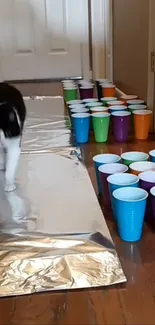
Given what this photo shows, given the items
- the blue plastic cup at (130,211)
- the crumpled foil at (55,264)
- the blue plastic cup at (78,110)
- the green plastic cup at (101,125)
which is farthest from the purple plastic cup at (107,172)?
the blue plastic cup at (78,110)

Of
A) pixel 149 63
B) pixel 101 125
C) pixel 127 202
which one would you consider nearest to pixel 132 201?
pixel 127 202

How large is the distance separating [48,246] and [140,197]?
0.89 ft

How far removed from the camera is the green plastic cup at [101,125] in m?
1.96

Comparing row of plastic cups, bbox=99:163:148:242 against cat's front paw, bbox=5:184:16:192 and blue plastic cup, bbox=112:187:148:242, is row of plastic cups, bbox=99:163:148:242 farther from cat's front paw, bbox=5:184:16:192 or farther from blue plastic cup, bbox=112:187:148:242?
cat's front paw, bbox=5:184:16:192

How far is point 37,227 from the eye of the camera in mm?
1224

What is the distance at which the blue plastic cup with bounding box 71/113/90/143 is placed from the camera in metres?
1.97

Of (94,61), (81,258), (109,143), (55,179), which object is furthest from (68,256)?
Result: (94,61)

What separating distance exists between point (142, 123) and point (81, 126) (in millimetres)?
261

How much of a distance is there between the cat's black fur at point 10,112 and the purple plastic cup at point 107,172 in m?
0.30

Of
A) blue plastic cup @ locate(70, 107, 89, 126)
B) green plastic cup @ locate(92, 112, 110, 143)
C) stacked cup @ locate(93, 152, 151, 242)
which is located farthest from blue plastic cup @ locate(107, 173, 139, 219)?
blue plastic cup @ locate(70, 107, 89, 126)

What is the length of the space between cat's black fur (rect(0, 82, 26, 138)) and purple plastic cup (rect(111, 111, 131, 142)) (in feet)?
1.84

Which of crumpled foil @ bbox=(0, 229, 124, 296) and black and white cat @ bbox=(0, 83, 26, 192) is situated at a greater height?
black and white cat @ bbox=(0, 83, 26, 192)

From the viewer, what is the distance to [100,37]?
3.80 meters

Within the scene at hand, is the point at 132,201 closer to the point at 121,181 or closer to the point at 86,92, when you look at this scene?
the point at 121,181
